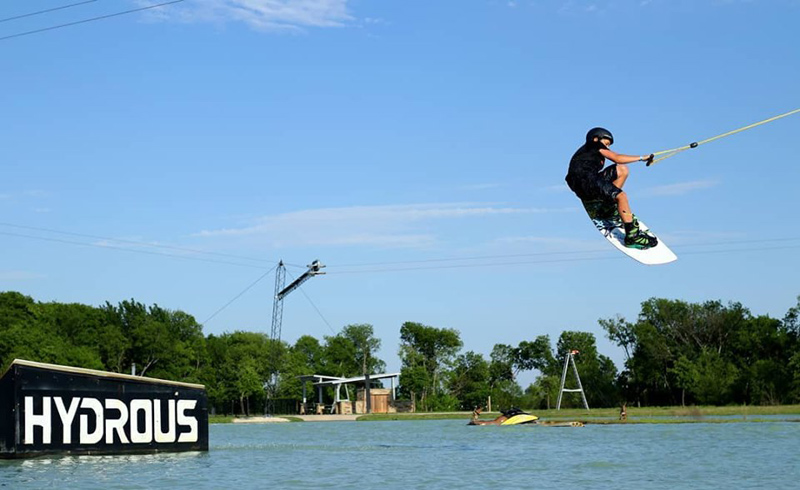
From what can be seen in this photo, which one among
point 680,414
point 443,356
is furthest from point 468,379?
point 680,414

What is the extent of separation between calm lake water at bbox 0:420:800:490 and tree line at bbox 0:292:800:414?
64010 mm

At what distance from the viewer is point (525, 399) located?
465 feet

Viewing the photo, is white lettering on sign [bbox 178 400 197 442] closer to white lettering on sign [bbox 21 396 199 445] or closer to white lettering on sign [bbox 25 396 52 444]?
white lettering on sign [bbox 21 396 199 445]

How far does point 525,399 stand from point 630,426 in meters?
67.9

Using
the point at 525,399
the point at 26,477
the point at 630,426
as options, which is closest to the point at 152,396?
the point at 26,477

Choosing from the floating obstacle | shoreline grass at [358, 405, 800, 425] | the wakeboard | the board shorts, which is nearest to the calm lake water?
the floating obstacle

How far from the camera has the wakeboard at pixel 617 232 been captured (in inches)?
815

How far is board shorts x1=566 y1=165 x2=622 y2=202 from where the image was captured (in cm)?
2062

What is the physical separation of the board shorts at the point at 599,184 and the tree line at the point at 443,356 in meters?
93.5

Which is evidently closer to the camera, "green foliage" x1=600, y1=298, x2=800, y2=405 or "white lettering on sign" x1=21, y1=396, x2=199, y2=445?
"white lettering on sign" x1=21, y1=396, x2=199, y2=445

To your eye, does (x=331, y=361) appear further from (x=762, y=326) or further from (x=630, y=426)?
(x=630, y=426)

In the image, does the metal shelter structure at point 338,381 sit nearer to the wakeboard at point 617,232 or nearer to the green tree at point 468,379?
the green tree at point 468,379

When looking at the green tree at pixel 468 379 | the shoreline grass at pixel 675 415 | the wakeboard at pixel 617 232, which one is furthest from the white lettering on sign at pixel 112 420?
the green tree at pixel 468 379

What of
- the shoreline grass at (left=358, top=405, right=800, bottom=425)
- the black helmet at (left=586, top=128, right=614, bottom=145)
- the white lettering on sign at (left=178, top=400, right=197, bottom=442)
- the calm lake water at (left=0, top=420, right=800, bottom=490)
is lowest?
the shoreline grass at (left=358, top=405, right=800, bottom=425)
